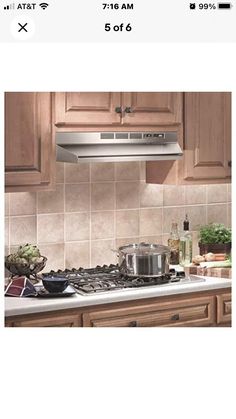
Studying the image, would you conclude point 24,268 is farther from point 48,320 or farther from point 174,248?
point 174,248

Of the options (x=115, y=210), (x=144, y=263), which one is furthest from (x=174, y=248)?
(x=144, y=263)

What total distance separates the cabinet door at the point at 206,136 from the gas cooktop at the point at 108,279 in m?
0.41

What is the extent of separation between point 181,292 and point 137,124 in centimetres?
61

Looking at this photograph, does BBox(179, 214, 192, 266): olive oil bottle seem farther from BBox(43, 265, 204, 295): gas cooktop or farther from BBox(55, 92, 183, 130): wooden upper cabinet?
BBox(55, 92, 183, 130): wooden upper cabinet

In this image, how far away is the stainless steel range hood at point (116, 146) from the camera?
2102 millimetres

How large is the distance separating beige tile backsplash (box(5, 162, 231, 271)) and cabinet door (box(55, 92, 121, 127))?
0.28 m

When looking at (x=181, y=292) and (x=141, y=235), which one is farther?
(x=141, y=235)

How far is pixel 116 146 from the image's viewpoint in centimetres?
219

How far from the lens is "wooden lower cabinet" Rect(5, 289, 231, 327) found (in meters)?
1.91
